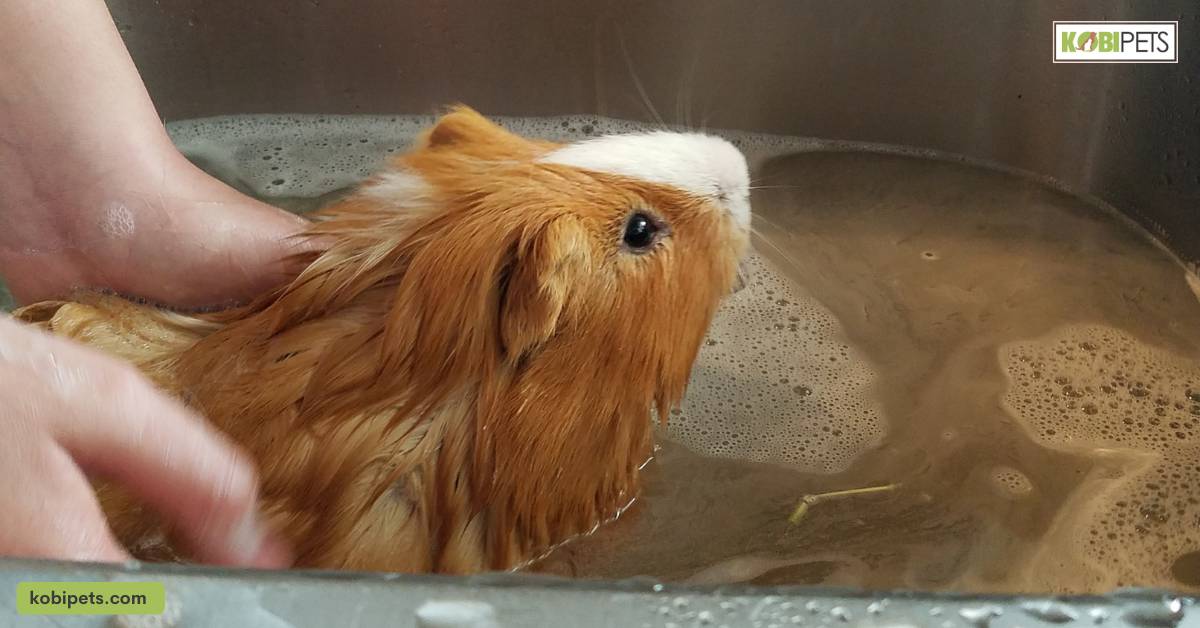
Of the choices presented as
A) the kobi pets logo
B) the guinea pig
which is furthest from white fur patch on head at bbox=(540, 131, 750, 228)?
the kobi pets logo

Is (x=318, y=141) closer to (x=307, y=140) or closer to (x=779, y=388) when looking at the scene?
(x=307, y=140)

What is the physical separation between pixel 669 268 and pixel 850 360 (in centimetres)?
43

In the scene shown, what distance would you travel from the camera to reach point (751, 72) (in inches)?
58.5

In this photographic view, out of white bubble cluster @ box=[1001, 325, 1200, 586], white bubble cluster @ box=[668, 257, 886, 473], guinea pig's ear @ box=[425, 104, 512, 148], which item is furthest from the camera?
white bubble cluster @ box=[668, 257, 886, 473]

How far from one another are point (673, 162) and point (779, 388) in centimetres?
40

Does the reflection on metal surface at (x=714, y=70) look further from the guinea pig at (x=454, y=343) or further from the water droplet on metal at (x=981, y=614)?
the water droplet on metal at (x=981, y=614)

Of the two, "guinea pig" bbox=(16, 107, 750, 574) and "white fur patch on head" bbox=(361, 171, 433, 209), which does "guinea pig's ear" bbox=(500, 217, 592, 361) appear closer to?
"guinea pig" bbox=(16, 107, 750, 574)

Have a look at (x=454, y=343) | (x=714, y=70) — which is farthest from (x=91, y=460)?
(x=714, y=70)

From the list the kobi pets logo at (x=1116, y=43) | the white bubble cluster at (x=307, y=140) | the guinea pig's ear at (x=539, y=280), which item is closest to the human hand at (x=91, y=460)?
the guinea pig's ear at (x=539, y=280)

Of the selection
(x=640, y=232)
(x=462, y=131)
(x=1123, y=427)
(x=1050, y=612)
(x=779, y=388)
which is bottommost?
(x=1123, y=427)

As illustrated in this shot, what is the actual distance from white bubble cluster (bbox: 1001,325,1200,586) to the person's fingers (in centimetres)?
89

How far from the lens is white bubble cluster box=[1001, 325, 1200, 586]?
100cm

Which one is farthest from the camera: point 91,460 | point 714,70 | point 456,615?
point 714,70

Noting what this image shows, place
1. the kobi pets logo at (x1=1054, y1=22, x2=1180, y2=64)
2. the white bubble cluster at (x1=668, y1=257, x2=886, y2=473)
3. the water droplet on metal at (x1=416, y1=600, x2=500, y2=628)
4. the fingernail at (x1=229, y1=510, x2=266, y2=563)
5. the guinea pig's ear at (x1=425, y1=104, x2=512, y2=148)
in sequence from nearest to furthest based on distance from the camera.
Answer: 1. the water droplet on metal at (x1=416, y1=600, x2=500, y2=628)
2. the fingernail at (x1=229, y1=510, x2=266, y2=563)
3. the guinea pig's ear at (x1=425, y1=104, x2=512, y2=148)
4. the white bubble cluster at (x1=668, y1=257, x2=886, y2=473)
5. the kobi pets logo at (x1=1054, y1=22, x2=1180, y2=64)
